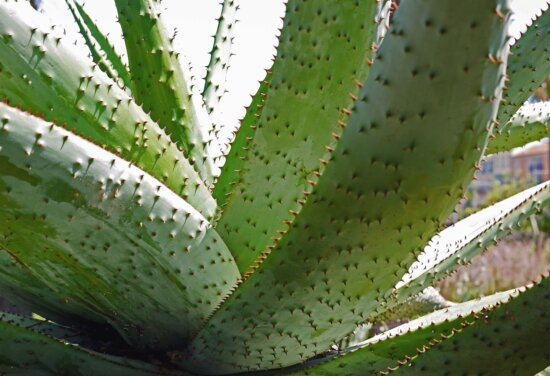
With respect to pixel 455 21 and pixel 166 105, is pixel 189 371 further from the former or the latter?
pixel 455 21

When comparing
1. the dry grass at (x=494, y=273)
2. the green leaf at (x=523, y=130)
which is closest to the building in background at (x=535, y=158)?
the dry grass at (x=494, y=273)

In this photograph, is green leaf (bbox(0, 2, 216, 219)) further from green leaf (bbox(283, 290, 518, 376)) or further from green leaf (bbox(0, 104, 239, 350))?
green leaf (bbox(283, 290, 518, 376))

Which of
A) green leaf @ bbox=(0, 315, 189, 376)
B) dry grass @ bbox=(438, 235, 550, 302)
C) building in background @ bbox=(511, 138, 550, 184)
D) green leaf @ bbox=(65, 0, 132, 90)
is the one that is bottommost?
green leaf @ bbox=(0, 315, 189, 376)

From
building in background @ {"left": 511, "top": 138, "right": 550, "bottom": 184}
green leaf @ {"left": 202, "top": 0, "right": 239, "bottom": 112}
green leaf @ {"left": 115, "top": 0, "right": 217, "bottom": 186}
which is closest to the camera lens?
green leaf @ {"left": 115, "top": 0, "right": 217, "bottom": 186}

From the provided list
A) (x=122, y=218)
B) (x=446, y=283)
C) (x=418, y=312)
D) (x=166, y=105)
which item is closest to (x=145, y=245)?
(x=122, y=218)

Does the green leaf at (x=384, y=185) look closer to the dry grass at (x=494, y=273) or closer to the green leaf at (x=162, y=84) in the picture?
the green leaf at (x=162, y=84)

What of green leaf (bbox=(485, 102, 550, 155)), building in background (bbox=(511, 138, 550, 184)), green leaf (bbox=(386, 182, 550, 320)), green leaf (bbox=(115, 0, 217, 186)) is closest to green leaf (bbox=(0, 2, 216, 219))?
green leaf (bbox=(115, 0, 217, 186))

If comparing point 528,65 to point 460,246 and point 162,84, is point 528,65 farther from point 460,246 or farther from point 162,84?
point 162,84
